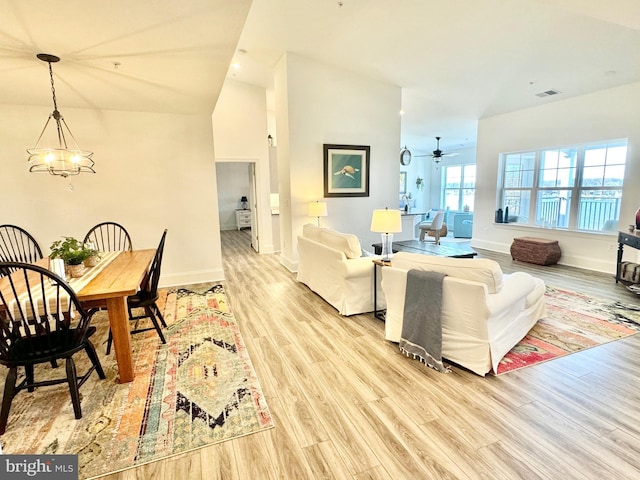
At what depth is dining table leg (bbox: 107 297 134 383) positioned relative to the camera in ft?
7.82

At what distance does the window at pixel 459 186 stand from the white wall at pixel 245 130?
7920 millimetres

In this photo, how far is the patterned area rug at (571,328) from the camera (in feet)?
9.02

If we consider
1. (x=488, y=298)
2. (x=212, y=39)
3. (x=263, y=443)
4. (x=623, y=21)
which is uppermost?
(x=212, y=39)

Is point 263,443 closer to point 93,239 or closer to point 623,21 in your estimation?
point 623,21

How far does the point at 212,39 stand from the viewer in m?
2.38

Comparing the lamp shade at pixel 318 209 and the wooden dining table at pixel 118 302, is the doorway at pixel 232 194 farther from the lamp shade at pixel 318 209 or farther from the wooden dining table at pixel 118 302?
the wooden dining table at pixel 118 302

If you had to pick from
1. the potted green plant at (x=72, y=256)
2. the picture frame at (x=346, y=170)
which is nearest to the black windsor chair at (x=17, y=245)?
the potted green plant at (x=72, y=256)

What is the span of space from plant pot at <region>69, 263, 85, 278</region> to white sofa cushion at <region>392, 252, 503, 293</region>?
9.28 feet

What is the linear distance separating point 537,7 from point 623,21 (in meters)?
2.16

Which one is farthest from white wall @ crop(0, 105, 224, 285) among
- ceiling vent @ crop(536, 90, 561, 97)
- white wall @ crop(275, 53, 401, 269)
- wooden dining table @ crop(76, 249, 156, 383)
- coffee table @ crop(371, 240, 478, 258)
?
ceiling vent @ crop(536, 90, 561, 97)

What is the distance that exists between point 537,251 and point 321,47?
515 centimetres

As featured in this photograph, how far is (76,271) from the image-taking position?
2678 mm

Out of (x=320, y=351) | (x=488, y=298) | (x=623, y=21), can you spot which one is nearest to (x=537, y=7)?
(x=623, y=21)

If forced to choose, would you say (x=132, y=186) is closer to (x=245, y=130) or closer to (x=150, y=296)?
(x=150, y=296)
